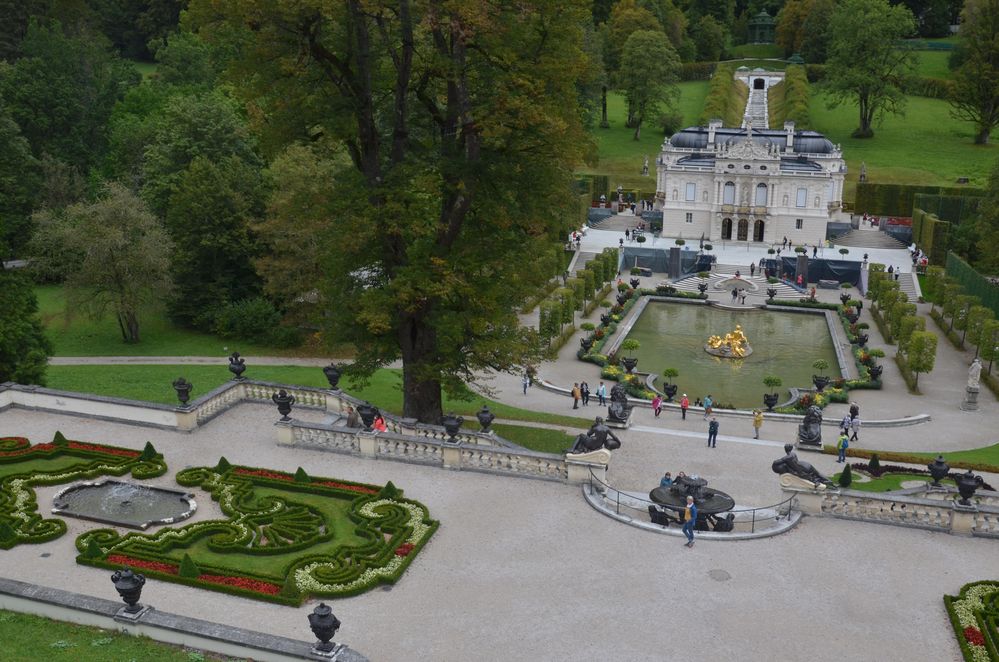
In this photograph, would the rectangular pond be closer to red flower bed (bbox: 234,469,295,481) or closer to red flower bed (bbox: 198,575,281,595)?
red flower bed (bbox: 234,469,295,481)

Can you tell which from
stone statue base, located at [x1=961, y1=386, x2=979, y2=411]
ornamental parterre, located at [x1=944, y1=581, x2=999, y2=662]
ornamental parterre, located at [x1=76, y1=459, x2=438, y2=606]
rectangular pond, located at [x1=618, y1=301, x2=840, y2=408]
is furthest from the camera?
rectangular pond, located at [x1=618, y1=301, x2=840, y2=408]

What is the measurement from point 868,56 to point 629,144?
31.8 m

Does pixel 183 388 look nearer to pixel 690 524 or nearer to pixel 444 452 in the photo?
pixel 444 452

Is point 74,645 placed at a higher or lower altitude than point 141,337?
higher

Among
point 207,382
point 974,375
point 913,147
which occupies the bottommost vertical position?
point 974,375

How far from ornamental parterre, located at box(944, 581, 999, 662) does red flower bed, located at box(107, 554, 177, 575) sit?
19.4 m

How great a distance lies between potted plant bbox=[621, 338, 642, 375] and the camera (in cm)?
5491

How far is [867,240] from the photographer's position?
92312mm

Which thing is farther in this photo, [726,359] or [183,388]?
[726,359]

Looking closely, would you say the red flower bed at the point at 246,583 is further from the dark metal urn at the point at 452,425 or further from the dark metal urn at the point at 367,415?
the dark metal urn at the point at 452,425

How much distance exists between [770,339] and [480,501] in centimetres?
4290

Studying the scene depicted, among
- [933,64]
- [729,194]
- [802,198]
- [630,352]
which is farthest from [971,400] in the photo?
[933,64]

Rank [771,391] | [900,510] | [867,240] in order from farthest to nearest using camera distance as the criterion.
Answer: [867,240], [771,391], [900,510]

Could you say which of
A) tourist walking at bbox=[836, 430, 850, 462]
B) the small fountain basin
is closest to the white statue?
tourist walking at bbox=[836, 430, 850, 462]
